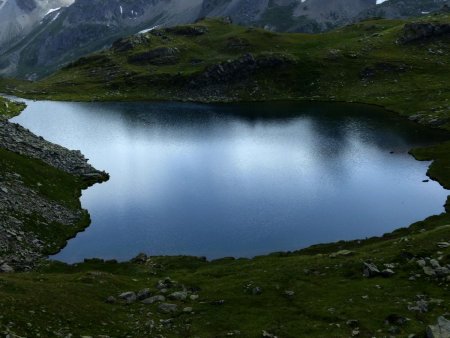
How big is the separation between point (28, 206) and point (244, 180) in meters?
37.6

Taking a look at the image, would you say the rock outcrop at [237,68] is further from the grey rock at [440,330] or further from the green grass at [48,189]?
the grey rock at [440,330]

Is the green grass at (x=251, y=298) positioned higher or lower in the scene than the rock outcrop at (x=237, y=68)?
lower

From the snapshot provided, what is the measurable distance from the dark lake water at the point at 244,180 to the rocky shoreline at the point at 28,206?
3294 millimetres

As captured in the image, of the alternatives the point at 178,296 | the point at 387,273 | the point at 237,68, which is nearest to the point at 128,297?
the point at 178,296

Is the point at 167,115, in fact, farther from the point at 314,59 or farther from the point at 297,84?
the point at 314,59

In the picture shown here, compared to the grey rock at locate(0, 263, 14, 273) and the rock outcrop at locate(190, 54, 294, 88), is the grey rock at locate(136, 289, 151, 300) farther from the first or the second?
the rock outcrop at locate(190, 54, 294, 88)

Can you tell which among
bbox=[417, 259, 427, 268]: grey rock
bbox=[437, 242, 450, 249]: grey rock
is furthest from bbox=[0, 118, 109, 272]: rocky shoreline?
bbox=[437, 242, 450, 249]: grey rock

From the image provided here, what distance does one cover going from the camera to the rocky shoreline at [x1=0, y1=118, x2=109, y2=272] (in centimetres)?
5316

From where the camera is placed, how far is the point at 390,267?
1705 inches

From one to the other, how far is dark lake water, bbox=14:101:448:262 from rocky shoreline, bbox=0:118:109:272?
329 centimetres

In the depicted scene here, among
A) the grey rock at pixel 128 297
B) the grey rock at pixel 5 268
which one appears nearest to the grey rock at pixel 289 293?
the grey rock at pixel 128 297

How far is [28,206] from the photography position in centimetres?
6216

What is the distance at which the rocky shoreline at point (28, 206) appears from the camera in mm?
53159

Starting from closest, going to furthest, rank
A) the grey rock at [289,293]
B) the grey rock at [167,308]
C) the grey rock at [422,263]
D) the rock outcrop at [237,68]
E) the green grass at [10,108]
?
the grey rock at [167,308], the grey rock at [289,293], the grey rock at [422,263], the green grass at [10,108], the rock outcrop at [237,68]
